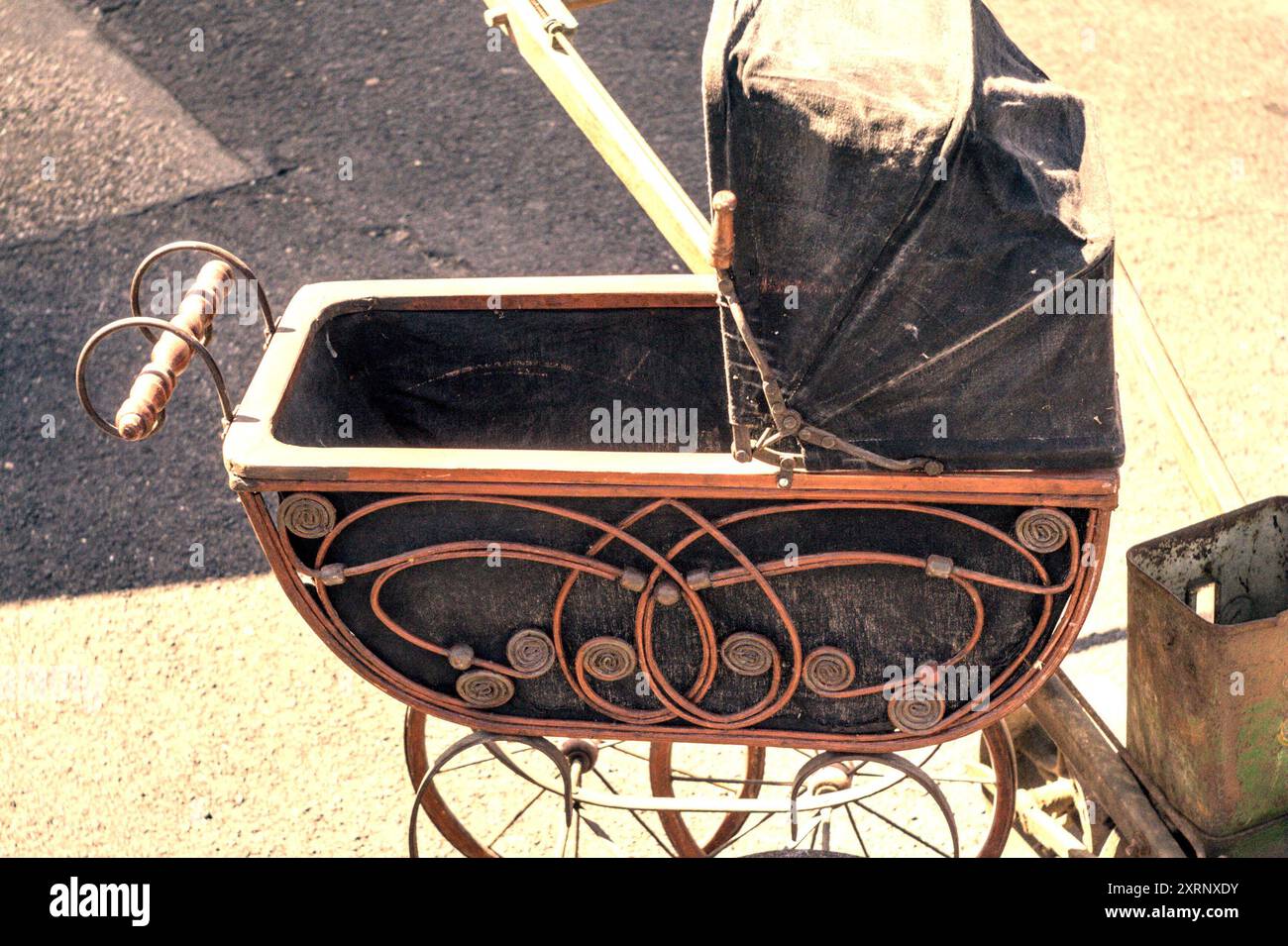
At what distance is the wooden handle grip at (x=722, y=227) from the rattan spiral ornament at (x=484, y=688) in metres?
0.87

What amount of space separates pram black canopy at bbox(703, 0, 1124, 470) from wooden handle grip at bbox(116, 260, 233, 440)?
0.92 meters

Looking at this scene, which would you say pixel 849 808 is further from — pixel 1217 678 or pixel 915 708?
pixel 1217 678

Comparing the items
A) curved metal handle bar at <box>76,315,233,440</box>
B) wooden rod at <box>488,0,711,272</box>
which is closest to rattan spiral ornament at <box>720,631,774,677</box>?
wooden rod at <box>488,0,711,272</box>

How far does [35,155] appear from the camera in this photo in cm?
518

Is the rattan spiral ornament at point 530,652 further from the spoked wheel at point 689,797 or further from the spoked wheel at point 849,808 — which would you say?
the spoked wheel at point 849,808

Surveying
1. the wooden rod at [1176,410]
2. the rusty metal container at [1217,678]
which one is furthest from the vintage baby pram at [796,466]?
the wooden rod at [1176,410]

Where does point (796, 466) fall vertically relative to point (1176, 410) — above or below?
above

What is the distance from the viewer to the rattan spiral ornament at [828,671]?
2.27 metres

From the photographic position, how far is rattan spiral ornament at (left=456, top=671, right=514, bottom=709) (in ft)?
7.80

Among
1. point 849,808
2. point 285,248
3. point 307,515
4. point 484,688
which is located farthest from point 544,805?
point 285,248

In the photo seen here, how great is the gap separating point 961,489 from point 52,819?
2298 mm

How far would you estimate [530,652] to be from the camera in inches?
92.2

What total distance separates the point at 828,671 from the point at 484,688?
60cm

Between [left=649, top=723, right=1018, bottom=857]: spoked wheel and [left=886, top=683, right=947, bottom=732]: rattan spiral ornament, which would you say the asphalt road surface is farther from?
[left=886, top=683, right=947, bottom=732]: rattan spiral ornament
